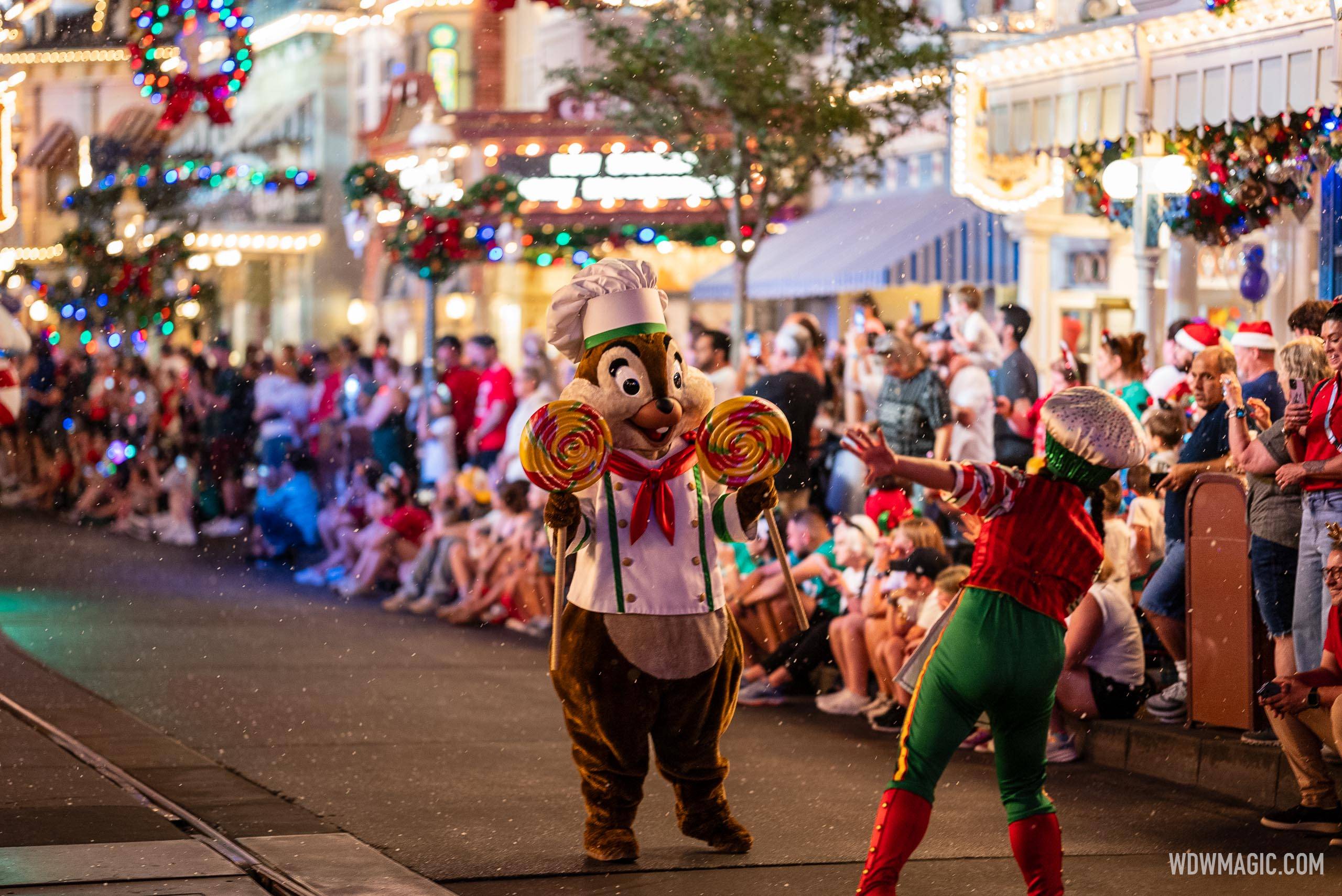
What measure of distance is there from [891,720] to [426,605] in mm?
4768

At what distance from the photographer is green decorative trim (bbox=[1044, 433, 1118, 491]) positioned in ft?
Answer: 16.9

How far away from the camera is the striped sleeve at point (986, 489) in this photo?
16.6 ft

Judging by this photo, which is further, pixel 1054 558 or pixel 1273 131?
pixel 1273 131

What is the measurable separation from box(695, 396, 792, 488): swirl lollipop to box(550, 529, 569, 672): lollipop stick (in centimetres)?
49

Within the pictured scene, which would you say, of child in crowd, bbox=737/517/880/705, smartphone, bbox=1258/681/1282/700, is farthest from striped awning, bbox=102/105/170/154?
smartphone, bbox=1258/681/1282/700

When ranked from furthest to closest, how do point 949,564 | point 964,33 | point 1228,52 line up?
point 964,33 < point 1228,52 < point 949,564

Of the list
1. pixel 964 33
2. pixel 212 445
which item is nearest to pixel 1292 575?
pixel 964 33

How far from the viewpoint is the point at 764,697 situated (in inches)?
356

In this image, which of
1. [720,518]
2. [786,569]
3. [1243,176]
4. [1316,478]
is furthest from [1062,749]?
[1243,176]

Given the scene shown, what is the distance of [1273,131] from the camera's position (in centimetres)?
991

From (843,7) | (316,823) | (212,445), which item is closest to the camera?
(316,823)

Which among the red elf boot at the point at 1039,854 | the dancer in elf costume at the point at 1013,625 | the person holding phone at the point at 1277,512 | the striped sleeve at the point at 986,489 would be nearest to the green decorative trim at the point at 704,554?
the dancer in elf costume at the point at 1013,625

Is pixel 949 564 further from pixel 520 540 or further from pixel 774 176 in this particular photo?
pixel 774 176

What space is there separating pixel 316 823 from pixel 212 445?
1126cm
